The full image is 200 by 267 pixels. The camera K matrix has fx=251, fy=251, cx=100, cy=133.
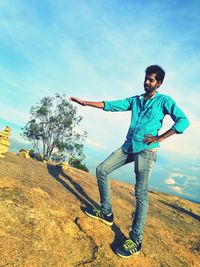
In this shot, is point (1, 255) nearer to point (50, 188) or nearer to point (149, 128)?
point (50, 188)

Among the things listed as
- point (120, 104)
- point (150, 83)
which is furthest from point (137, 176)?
point (150, 83)

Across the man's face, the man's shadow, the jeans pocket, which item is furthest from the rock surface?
the man's face

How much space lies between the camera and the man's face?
5.54m

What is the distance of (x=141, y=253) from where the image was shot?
5422mm

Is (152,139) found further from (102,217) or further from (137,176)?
(102,217)

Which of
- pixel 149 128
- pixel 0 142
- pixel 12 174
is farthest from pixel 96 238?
pixel 0 142

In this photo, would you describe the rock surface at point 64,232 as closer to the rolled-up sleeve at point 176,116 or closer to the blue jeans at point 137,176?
the blue jeans at point 137,176

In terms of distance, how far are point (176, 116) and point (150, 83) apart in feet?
3.19

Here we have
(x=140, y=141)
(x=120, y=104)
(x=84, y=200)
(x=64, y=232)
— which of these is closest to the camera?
(x=64, y=232)

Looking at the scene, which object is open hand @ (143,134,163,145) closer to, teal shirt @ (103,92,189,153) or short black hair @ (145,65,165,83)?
teal shirt @ (103,92,189,153)

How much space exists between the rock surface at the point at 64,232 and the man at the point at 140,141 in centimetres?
40

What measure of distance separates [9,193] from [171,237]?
4.53m

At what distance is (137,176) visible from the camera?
17.5ft

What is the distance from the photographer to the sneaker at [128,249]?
4.96m
